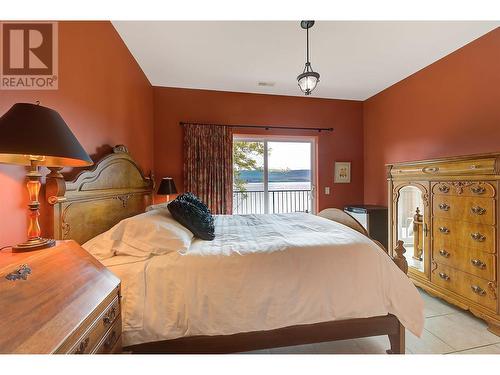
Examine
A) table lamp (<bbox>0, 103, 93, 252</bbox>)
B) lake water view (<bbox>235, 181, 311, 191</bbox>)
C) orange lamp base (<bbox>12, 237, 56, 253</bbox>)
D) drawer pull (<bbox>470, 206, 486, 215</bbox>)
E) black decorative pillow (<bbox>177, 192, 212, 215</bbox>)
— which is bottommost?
orange lamp base (<bbox>12, 237, 56, 253</bbox>)

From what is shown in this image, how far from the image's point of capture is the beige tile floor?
1692mm

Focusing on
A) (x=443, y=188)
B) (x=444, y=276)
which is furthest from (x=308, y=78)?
(x=444, y=276)

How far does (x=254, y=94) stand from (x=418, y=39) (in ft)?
7.19

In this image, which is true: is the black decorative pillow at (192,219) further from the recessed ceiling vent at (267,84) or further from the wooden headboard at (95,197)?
the recessed ceiling vent at (267,84)

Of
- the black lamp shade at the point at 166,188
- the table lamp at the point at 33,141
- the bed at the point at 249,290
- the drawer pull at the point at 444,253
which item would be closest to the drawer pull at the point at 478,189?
the drawer pull at the point at 444,253

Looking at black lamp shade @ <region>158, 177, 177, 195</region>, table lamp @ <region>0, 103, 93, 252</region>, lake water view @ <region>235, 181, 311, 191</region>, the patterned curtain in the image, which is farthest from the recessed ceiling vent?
table lamp @ <region>0, 103, 93, 252</region>

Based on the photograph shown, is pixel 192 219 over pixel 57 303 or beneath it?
over

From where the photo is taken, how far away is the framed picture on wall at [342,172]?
4.06 m

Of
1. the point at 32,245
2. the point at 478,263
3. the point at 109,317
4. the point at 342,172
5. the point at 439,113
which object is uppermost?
the point at 439,113

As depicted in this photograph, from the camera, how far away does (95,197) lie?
1.70 metres

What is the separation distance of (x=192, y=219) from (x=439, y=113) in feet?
10.4

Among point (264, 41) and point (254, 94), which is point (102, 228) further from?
point (254, 94)

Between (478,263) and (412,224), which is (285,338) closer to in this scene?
(478,263)

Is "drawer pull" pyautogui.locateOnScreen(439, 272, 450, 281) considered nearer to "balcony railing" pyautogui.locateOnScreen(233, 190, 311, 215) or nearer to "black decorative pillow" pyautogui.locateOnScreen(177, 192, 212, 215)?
"balcony railing" pyautogui.locateOnScreen(233, 190, 311, 215)
